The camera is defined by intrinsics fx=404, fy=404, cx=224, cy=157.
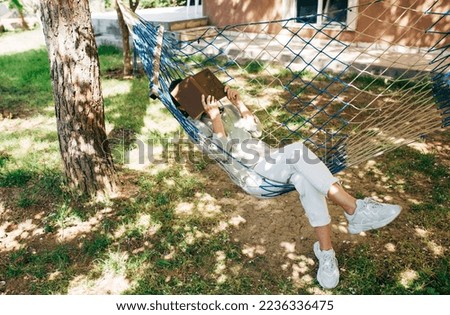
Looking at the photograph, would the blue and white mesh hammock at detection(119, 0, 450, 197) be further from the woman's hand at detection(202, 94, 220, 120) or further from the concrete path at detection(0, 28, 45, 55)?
the concrete path at detection(0, 28, 45, 55)

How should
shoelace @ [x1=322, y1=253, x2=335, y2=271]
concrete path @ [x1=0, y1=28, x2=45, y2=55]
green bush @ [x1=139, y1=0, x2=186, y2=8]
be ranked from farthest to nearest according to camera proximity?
green bush @ [x1=139, y1=0, x2=186, y2=8] → concrete path @ [x1=0, y1=28, x2=45, y2=55] → shoelace @ [x1=322, y1=253, x2=335, y2=271]

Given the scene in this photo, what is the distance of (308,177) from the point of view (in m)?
1.91

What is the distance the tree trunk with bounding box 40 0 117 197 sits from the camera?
228 cm

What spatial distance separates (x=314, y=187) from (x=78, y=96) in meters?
1.48

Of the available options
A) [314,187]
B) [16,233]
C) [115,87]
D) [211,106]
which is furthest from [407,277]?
[115,87]

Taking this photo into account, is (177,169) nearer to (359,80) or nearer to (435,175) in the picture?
(435,175)

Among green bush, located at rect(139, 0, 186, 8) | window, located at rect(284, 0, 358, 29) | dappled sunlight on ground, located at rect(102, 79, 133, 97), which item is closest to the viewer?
dappled sunlight on ground, located at rect(102, 79, 133, 97)

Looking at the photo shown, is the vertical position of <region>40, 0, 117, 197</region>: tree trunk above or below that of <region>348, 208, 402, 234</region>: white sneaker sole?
above

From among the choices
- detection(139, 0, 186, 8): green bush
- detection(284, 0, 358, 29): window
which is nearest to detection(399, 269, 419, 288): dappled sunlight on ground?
detection(284, 0, 358, 29): window

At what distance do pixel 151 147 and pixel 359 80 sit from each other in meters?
2.57

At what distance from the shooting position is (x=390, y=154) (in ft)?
10.5

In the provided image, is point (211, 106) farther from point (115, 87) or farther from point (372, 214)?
point (115, 87)

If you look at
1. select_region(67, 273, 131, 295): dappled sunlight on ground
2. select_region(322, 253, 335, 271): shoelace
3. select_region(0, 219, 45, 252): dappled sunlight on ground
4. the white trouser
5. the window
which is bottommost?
select_region(67, 273, 131, 295): dappled sunlight on ground

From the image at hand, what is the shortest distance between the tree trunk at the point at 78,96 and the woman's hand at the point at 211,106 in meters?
0.71
